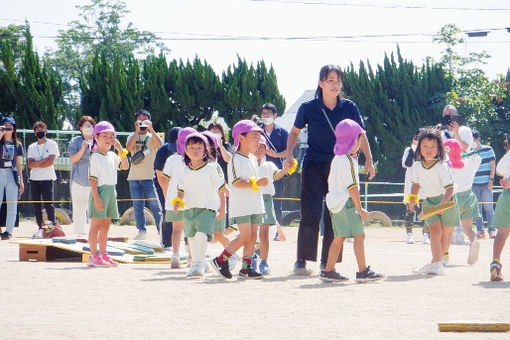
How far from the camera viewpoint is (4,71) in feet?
81.6

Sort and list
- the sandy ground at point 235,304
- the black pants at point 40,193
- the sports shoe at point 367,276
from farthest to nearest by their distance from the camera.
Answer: the black pants at point 40,193 < the sports shoe at point 367,276 < the sandy ground at point 235,304

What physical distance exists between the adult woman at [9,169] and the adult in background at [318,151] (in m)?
6.77

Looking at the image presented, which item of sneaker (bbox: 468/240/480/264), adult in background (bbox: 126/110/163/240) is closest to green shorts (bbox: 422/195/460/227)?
sneaker (bbox: 468/240/480/264)

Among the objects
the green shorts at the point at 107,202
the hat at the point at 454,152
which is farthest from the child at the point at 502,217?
the green shorts at the point at 107,202

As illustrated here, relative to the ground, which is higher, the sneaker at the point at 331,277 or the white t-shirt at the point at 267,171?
the white t-shirt at the point at 267,171

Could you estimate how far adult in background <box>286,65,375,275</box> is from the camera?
28.9ft

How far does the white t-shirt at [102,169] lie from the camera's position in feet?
32.5

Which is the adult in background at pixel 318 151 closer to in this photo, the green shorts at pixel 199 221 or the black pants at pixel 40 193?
the green shorts at pixel 199 221

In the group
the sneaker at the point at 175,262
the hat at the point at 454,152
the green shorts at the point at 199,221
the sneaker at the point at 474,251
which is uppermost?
the hat at the point at 454,152

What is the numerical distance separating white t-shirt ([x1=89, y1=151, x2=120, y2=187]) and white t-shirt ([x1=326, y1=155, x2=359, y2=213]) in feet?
9.14

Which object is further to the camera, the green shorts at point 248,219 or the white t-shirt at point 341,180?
the green shorts at point 248,219

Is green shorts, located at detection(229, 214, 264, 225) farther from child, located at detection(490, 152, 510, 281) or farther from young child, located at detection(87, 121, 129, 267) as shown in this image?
child, located at detection(490, 152, 510, 281)

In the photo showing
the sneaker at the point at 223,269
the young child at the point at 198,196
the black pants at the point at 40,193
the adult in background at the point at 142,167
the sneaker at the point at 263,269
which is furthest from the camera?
the black pants at the point at 40,193

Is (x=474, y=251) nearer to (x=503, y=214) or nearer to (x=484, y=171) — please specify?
(x=503, y=214)
